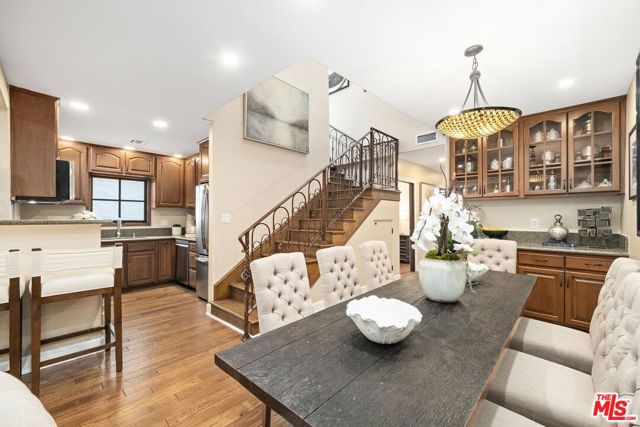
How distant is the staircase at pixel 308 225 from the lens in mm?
3096

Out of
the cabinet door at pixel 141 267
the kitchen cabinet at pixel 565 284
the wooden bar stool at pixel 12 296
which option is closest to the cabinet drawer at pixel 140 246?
the cabinet door at pixel 141 267

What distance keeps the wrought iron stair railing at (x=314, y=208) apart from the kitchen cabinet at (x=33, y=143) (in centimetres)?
202

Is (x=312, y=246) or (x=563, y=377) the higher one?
(x=312, y=246)

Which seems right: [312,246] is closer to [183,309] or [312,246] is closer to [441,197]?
[183,309]

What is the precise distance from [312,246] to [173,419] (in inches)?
91.5

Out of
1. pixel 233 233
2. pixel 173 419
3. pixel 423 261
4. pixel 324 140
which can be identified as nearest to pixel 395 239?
pixel 324 140

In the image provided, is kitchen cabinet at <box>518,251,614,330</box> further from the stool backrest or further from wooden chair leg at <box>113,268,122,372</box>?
the stool backrest

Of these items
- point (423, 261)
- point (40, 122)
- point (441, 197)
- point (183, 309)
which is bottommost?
point (183, 309)

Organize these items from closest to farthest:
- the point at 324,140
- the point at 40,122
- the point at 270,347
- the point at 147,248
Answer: the point at 270,347 < the point at 40,122 < the point at 147,248 < the point at 324,140

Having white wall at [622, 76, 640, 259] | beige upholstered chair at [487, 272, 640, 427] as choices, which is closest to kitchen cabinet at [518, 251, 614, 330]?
white wall at [622, 76, 640, 259]

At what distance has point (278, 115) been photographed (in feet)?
13.6

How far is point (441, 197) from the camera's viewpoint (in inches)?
60.4

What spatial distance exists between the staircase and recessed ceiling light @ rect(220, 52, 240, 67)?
1500 millimetres

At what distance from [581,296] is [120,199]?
6.77 m
